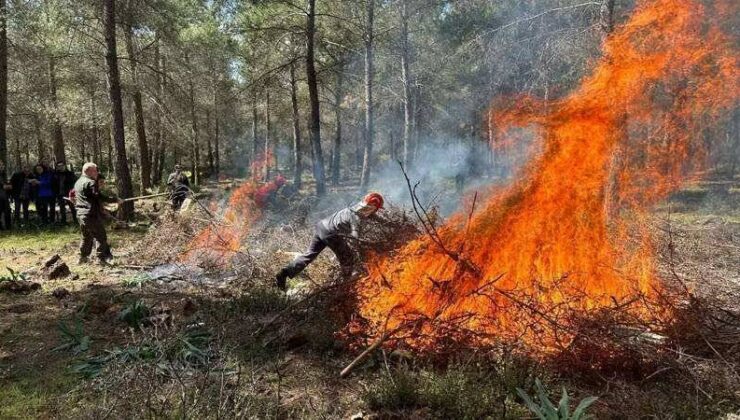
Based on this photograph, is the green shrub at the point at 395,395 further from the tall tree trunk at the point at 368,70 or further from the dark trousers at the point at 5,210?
the tall tree trunk at the point at 368,70

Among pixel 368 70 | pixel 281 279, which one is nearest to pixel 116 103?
pixel 368 70

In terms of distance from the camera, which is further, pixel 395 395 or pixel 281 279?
pixel 281 279

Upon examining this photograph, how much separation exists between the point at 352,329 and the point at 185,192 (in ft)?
26.8

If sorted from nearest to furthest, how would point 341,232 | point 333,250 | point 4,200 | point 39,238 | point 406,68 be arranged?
point 341,232, point 333,250, point 39,238, point 4,200, point 406,68

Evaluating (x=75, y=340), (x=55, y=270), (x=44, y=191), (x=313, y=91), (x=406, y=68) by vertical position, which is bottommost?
(x=75, y=340)

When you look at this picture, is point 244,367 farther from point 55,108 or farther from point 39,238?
point 55,108

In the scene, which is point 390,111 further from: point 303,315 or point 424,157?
point 303,315

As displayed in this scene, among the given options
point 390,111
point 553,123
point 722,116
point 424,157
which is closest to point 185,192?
point 553,123

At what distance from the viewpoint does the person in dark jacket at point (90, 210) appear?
823 centimetres

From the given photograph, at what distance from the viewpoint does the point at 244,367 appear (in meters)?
4.46

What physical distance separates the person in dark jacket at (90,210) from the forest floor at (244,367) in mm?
847

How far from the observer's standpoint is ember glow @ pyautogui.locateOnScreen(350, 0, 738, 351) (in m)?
4.70

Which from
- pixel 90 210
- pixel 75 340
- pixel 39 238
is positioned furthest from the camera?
pixel 39 238

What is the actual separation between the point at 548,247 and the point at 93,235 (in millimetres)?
7264
